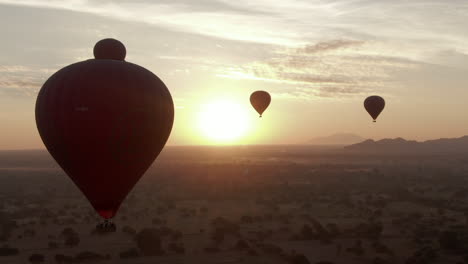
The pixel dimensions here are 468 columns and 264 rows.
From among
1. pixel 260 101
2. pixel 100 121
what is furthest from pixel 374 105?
pixel 100 121

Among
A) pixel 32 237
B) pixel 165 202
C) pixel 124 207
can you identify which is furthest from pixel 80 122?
pixel 165 202

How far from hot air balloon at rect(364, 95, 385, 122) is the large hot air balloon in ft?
117

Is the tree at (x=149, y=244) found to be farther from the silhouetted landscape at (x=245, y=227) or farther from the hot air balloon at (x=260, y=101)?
the hot air balloon at (x=260, y=101)

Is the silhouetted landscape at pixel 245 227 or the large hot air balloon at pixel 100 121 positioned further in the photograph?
the silhouetted landscape at pixel 245 227

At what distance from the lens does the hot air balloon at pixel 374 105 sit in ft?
157

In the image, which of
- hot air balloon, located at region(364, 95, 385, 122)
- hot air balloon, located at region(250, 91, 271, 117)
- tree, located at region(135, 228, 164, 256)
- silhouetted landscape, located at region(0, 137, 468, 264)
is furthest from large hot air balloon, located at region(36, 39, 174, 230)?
hot air balloon, located at region(364, 95, 385, 122)

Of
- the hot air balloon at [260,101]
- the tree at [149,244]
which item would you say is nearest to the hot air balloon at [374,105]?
the hot air balloon at [260,101]

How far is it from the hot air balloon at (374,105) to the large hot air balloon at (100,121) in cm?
3565

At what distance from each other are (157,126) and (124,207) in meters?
38.5

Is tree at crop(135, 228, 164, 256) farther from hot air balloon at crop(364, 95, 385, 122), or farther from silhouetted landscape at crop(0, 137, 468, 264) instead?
hot air balloon at crop(364, 95, 385, 122)

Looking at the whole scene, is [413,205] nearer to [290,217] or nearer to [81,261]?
[290,217]

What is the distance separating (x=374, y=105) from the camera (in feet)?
157

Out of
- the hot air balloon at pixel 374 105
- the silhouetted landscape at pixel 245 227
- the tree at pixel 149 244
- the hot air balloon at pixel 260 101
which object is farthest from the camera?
the hot air balloon at pixel 374 105

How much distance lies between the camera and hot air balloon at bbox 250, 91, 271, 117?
4538 centimetres
